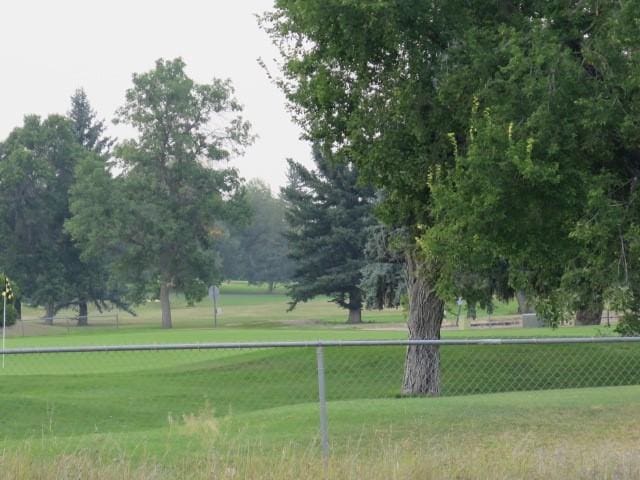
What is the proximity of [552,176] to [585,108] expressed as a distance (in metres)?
1.26

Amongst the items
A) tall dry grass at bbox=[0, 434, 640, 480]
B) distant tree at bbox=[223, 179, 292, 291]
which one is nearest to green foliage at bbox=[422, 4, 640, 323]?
tall dry grass at bbox=[0, 434, 640, 480]

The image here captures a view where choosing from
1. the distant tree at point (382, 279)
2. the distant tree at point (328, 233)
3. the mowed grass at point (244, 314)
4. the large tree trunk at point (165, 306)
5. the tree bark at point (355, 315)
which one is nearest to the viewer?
the distant tree at point (382, 279)

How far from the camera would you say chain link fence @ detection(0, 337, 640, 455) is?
2241 centimetres

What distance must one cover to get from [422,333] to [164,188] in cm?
5219

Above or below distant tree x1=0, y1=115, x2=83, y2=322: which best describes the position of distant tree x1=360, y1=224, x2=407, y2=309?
below

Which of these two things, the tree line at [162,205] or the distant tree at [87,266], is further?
the distant tree at [87,266]

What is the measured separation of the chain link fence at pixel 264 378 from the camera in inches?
882

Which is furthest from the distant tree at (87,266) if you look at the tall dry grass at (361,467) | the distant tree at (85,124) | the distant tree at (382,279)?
the tall dry grass at (361,467)

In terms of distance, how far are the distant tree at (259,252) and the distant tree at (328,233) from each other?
56.1 meters

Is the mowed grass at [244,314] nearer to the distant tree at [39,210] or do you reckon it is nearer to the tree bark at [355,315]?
the tree bark at [355,315]

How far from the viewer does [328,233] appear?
71125mm

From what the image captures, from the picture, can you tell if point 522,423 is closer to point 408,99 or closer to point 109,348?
point 109,348

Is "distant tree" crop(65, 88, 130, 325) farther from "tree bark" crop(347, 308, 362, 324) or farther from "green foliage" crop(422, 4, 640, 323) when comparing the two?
"green foliage" crop(422, 4, 640, 323)

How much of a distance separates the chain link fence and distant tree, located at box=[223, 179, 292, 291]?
95.9 meters
